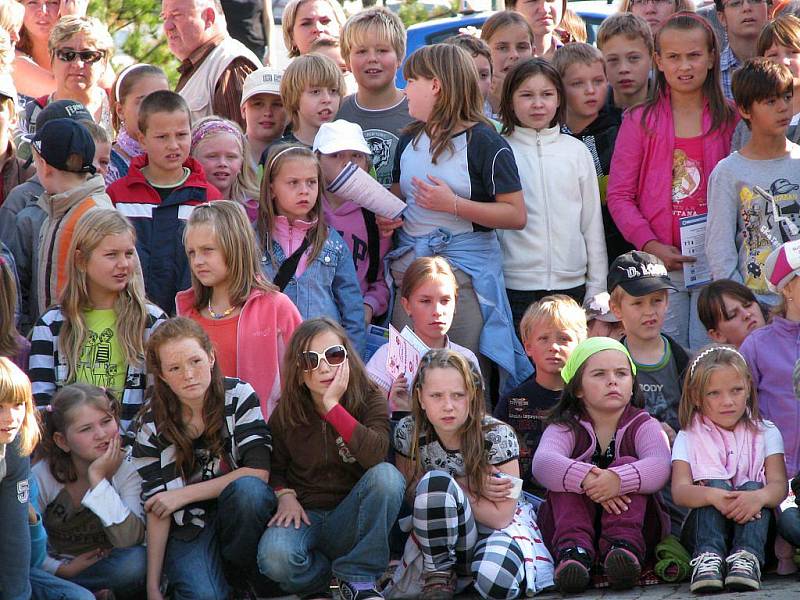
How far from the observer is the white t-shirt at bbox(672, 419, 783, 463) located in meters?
5.62

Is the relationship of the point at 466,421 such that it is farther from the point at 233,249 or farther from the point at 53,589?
the point at 53,589

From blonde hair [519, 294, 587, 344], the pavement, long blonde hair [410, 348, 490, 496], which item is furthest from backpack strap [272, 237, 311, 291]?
the pavement

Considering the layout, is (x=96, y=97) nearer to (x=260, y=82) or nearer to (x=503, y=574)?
(x=260, y=82)

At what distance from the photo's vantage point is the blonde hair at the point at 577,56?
24.2 ft

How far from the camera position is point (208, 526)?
18.4ft

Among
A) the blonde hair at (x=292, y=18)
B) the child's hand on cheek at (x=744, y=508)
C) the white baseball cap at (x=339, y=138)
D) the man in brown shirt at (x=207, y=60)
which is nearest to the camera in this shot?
the child's hand on cheek at (x=744, y=508)

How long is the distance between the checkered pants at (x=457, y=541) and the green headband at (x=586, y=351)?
81cm

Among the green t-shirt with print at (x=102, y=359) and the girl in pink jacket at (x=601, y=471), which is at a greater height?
the green t-shirt with print at (x=102, y=359)

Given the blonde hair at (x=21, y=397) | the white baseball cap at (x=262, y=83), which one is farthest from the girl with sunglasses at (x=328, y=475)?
the white baseball cap at (x=262, y=83)

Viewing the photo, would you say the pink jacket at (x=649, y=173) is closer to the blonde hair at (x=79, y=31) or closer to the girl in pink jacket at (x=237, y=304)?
the girl in pink jacket at (x=237, y=304)

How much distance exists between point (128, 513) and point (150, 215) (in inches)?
69.3

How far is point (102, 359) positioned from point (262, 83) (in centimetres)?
225

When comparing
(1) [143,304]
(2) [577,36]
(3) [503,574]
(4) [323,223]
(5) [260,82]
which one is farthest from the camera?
(2) [577,36]

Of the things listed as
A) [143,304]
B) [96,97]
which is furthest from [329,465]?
[96,97]
